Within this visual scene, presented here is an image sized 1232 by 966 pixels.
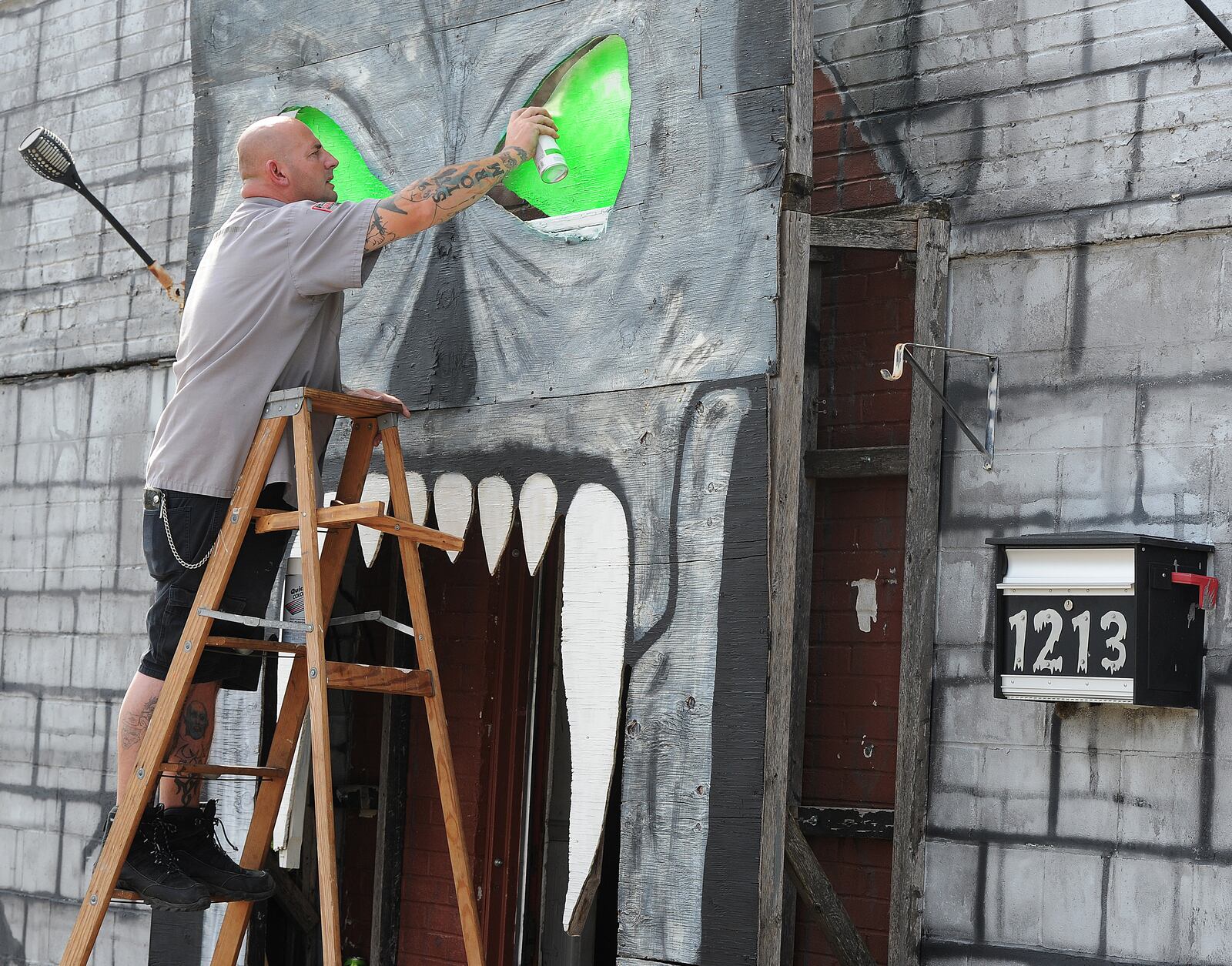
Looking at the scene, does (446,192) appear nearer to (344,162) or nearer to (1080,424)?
(344,162)

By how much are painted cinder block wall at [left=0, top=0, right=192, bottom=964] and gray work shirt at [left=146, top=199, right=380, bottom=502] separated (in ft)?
7.70

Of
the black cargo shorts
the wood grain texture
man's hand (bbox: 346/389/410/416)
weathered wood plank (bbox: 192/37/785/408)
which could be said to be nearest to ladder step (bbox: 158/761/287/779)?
the black cargo shorts

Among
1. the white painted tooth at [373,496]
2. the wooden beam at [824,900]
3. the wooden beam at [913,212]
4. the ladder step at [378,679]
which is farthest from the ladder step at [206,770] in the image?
the wooden beam at [913,212]

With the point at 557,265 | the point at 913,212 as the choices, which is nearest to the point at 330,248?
the point at 557,265

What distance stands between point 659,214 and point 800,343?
54 cm

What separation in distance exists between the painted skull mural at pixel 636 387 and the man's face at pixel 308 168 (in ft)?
1.28

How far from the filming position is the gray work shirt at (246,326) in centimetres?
381

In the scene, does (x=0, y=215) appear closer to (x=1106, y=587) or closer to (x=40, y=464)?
(x=40, y=464)

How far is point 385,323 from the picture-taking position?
4.55 metres

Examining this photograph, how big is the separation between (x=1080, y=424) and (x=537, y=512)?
149 centimetres

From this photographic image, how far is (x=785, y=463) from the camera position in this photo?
374 centimetres

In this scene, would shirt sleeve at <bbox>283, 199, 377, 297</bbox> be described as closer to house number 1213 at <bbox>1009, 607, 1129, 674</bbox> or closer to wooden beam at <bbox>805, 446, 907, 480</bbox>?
wooden beam at <bbox>805, 446, 907, 480</bbox>

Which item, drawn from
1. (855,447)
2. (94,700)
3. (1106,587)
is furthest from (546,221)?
(94,700)

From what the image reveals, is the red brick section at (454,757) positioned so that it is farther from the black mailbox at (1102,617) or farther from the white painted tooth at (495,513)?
the black mailbox at (1102,617)
